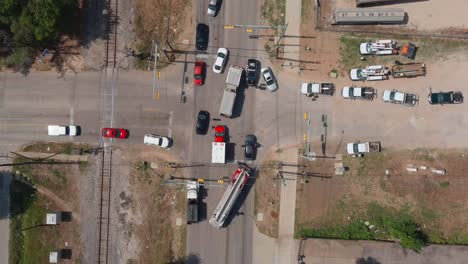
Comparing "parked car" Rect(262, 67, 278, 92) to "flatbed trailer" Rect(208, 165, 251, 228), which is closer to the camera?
"flatbed trailer" Rect(208, 165, 251, 228)

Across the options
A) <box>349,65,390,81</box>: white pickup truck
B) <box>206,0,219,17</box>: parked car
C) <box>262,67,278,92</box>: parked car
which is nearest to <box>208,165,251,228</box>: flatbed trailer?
<box>262,67,278,92</box>: parked car

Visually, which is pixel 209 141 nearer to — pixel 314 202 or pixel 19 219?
pixel 314 202

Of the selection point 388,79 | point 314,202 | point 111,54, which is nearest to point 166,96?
point 111,54

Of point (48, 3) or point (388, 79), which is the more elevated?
point (48, 3)

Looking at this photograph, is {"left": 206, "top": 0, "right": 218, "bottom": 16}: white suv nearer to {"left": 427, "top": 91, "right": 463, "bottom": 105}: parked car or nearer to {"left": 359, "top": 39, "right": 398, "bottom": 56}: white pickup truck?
{"left": 359, "top": 39, "right": 398, "bottom": 56}: white pickup truck

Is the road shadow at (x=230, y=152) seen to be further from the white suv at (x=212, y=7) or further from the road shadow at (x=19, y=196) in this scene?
the road shadow at (x=19, y=196)
